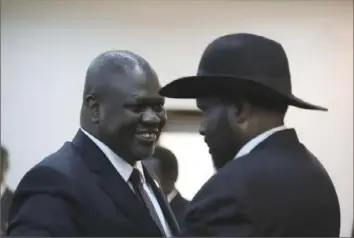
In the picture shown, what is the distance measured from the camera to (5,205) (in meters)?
0.98

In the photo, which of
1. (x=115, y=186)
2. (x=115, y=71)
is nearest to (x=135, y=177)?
(x=115, y=186)

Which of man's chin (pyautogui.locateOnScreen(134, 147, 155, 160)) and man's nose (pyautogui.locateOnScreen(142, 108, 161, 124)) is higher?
man's nose (pyautogui.locateOnScreen(142, 108, 161, 124))

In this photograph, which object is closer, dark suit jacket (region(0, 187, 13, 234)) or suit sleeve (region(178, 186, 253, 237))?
suit sleeve (region(178, 186, 253, 237))

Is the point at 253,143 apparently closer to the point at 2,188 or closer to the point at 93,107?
the point at 93,107

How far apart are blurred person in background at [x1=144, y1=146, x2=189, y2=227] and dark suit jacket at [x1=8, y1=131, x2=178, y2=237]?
0.02 meters

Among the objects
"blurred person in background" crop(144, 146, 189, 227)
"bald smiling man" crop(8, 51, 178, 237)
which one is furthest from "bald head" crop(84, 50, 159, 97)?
"blurred person in background" crop(144, 146, 189, 227)

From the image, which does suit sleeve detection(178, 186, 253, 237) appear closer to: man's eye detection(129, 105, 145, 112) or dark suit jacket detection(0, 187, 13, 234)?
man's eye detection(129, 105, 145, 112)

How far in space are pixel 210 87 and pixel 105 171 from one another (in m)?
0.18

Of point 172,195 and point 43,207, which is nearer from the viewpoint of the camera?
point 43,207

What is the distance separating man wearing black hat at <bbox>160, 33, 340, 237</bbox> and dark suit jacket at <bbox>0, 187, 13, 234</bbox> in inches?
9.5

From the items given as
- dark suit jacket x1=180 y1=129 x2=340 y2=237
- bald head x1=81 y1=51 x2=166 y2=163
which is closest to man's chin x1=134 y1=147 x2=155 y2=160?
bald head x1=81 y1=51 x2=166 y2=163

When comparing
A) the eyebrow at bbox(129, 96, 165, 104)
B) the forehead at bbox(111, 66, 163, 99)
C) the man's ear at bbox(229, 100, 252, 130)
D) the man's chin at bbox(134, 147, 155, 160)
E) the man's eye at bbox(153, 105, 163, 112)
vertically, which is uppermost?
the forehead at bbox(111, 66, 163, 99)

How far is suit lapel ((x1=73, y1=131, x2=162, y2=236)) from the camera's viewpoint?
0.93 meters

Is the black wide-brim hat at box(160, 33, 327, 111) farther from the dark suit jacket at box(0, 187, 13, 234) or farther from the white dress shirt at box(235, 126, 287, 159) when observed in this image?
the dark suit jacket at box(0, 187, 13, 234)
